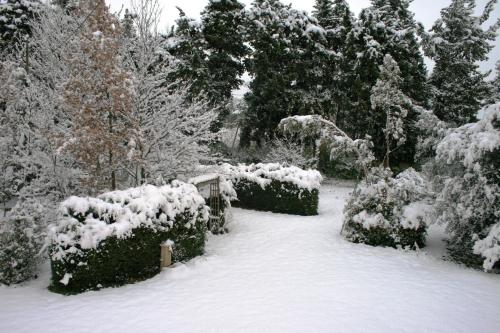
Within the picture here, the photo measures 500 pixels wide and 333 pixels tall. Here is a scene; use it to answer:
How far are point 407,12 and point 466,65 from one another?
582 centimetres

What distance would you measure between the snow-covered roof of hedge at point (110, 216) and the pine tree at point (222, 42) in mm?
14203

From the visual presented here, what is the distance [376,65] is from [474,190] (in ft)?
48.5

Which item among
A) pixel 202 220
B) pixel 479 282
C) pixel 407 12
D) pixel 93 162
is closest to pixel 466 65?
pixel 407 12

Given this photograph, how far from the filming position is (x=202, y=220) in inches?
314

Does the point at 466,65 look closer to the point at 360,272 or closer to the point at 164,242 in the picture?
the point at 360,272

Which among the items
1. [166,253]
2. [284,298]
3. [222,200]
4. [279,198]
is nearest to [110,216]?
[166,253]

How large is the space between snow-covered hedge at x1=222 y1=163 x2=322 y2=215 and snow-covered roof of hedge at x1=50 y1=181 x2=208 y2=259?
5.56 meters

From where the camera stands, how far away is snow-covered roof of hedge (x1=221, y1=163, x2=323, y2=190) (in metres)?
12.8

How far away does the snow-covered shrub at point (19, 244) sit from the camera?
6320 millimetres

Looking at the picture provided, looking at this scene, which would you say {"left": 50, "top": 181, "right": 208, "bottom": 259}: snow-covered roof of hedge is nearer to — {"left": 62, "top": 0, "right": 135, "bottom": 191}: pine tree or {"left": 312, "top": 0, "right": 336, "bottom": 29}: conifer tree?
{"left": 62, "top": 0, "right": 135, "bottom": 191}: pine tree

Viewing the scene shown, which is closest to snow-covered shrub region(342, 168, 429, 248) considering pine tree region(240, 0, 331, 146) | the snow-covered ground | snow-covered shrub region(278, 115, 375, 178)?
the snow-covered ground

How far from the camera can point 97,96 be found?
7.65 m

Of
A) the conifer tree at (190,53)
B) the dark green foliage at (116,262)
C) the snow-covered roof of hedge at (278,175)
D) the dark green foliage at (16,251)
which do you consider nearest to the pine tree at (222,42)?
the conifer tree at (190,53)

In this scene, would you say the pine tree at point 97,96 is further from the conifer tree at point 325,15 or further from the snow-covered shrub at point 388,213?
the conifer tree at point 325,15
